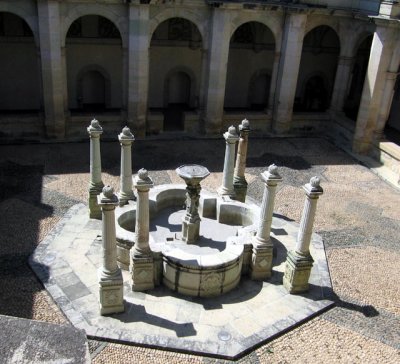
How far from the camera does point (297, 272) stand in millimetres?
11383

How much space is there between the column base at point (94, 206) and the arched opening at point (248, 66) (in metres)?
13.5

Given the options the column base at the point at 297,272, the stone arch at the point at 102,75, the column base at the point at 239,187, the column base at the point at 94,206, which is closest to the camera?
the column base at the point at 297,272

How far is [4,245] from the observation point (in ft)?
41.7

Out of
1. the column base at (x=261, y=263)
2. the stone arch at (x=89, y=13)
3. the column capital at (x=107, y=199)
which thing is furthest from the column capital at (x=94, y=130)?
the stone arch at (x=89, y=13)

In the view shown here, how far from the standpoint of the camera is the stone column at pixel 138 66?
65.1 feet

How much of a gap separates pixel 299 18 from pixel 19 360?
2060cm

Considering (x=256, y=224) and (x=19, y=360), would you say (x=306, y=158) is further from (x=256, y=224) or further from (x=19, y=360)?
(x=19, y=360)

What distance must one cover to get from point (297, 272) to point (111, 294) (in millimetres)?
4385

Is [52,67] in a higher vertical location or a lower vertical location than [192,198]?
higher

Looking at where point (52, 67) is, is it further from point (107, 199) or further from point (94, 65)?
point (107, 199)

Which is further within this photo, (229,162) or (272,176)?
(229,162)

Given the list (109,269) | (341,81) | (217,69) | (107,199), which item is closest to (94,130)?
(107,199)

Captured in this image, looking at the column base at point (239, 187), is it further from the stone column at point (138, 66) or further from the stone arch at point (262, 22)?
the stone arch at point (262, 22)

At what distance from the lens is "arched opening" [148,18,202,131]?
24359 millimetres
